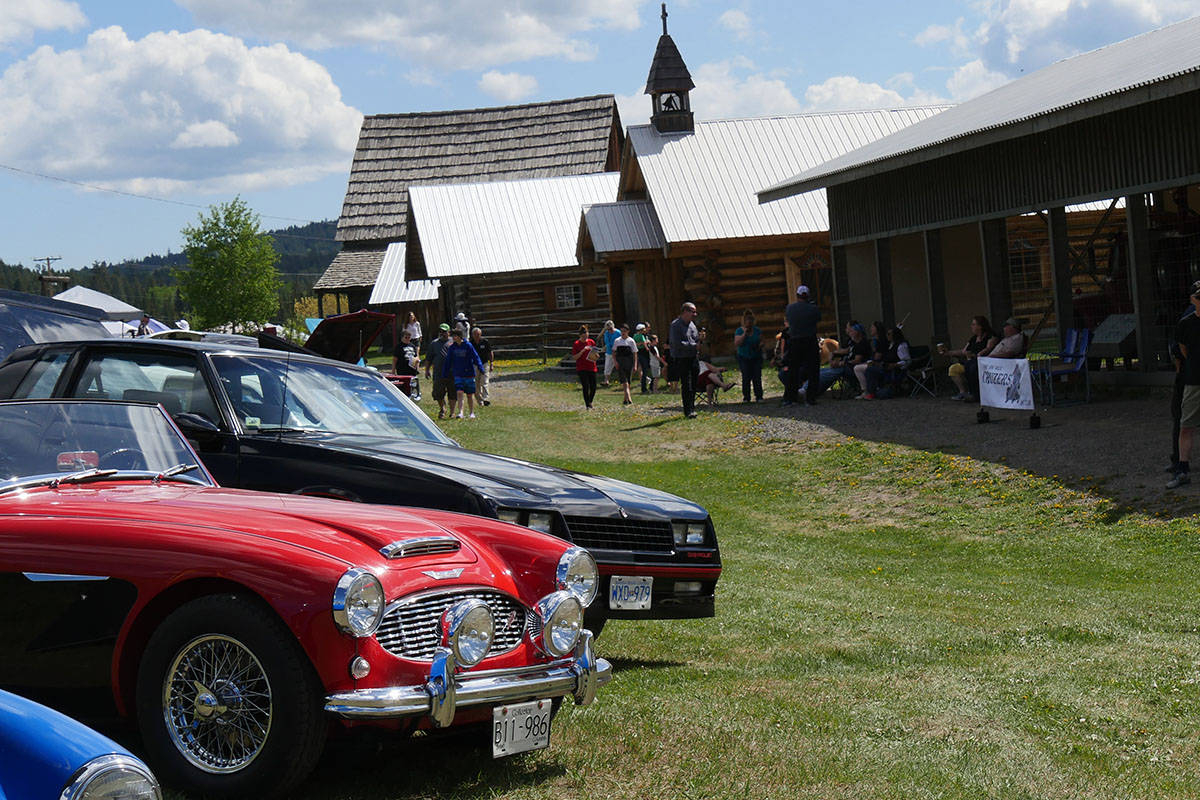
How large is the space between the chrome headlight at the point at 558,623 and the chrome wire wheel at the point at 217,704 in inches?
44.2

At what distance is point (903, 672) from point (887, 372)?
16.8 meters

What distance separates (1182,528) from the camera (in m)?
12.0

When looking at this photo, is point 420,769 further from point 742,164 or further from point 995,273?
point 742,164

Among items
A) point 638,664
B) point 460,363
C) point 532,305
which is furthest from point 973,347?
point 532,305

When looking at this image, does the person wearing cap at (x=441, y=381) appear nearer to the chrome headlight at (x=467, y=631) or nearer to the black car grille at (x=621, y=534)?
the black car grille at (x=621, y=534)

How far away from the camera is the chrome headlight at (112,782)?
9.59ft

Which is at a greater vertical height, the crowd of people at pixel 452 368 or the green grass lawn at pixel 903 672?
the crowd of people at pixel 452 368

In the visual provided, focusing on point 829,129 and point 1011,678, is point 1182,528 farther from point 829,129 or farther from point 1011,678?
point 829,129

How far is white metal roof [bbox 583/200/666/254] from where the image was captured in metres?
35.3

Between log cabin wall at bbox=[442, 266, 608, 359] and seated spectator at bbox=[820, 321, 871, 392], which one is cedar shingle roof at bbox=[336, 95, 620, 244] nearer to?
log cabin wall at bbox=[442, 266, 608, 359]

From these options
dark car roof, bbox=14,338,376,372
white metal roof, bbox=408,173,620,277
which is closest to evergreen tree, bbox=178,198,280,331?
white metal roof, bbox=408,173,620,277

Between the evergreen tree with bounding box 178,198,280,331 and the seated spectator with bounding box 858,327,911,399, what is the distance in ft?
182

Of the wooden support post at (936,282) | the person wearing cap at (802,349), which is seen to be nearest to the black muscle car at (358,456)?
the person wearing cap at (802,349)

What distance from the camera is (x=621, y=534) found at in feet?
24.2
